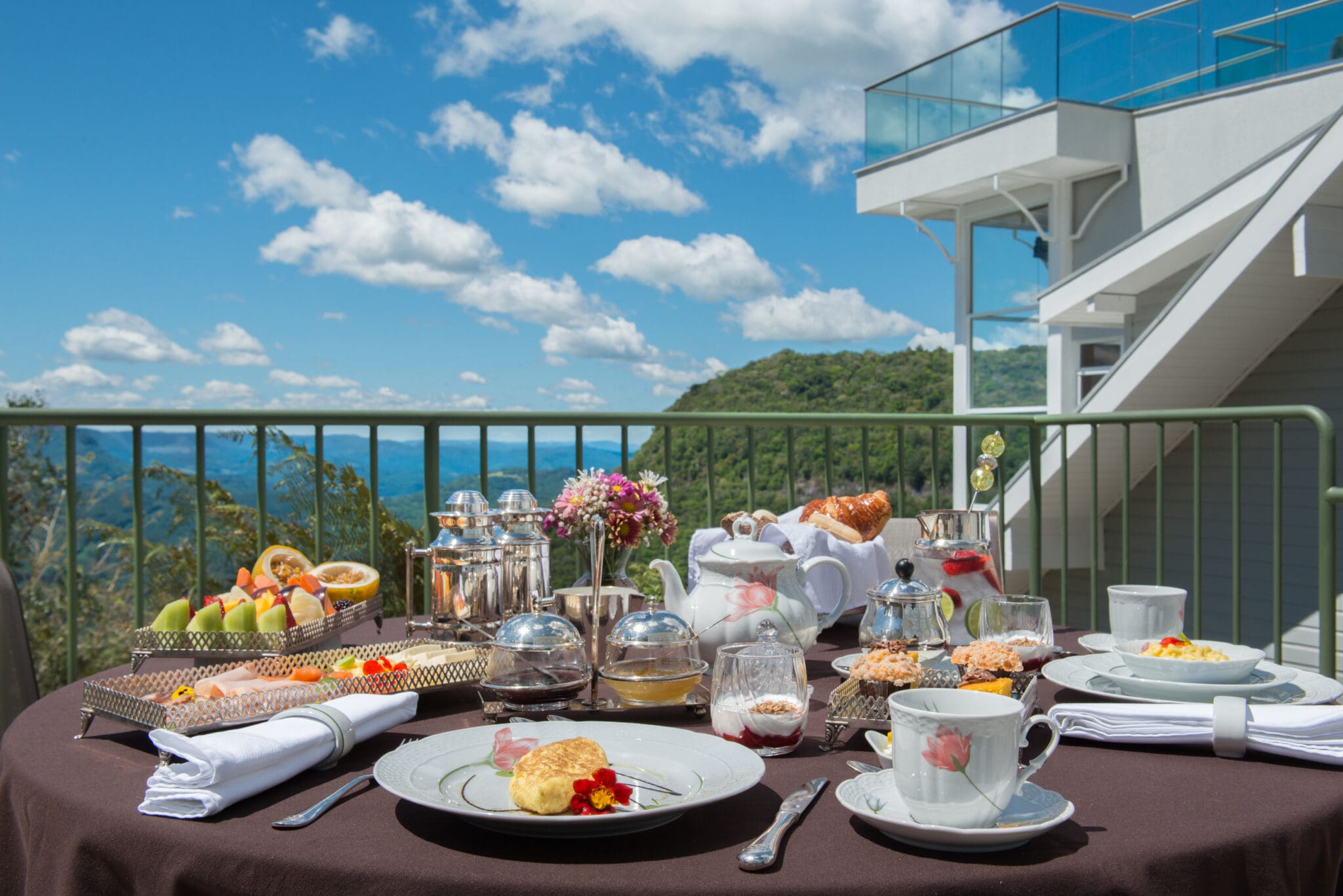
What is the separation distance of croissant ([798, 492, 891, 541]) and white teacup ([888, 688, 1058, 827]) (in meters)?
1.62

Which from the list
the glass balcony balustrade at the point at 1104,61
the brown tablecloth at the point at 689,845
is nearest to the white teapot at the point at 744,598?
the brown tablecloth at the point at 689,845

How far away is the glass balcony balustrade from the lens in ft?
31.3

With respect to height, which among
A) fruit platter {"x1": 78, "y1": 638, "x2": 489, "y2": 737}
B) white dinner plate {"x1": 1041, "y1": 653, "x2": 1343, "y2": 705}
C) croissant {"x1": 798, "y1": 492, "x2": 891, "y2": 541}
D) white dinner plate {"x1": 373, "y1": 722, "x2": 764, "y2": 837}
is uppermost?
croissant {"x1": 798, "y1": 492, "x2": 891, "y2": 541}

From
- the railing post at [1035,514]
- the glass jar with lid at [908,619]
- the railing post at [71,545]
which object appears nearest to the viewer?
the glass jar with lid at [908,619]

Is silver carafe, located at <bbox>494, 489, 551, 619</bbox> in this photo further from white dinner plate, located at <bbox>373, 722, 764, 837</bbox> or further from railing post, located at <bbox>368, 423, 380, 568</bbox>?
railing post, located at <bbox>368, 423, 380, 568</bbox>

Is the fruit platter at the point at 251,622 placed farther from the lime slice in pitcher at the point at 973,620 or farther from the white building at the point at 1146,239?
the white building at the point at 1146,239

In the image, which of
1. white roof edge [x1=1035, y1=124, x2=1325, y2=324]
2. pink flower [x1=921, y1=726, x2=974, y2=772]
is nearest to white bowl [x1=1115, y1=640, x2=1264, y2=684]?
pink flower [x1=921, y1=726, x2=974, y2=772]

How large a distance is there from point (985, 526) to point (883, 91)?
12.0 m

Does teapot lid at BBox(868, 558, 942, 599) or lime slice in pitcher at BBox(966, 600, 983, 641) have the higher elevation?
teapot lid at BBox(868, 558, 942, 599)

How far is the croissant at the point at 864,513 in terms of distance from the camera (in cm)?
256

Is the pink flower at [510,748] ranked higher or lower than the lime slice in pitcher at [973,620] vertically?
lower

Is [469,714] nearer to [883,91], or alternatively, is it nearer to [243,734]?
[243,734]

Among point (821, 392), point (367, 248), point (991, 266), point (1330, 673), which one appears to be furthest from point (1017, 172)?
point (367, 248)

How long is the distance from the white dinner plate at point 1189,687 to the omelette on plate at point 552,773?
0.80 metres
